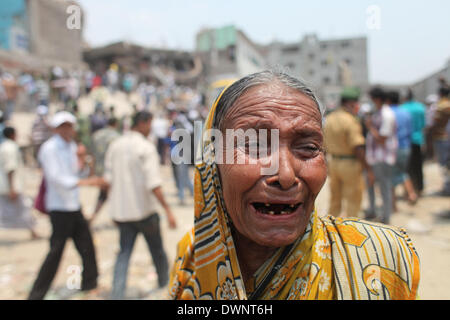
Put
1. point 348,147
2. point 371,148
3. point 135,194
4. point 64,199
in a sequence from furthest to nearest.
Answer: point 371,148, point 348,147, point 135,194, point 64,199

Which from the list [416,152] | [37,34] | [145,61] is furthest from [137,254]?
[145,61]

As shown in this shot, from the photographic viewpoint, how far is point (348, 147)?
187 inches

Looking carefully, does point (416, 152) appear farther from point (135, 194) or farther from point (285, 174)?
point (285, 174)

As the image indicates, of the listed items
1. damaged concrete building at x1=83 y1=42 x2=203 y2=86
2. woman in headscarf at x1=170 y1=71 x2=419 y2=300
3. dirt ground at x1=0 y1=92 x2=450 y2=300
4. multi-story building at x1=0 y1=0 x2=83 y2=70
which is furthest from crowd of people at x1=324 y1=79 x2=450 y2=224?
damaged concrete building at x1=83 y1=42 x2=203 y2=86

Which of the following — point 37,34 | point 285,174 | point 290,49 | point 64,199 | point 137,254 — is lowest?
point 137,254

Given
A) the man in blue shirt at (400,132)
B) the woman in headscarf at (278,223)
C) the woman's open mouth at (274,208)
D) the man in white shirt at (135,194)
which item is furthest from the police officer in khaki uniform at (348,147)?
the woman's open mouth at (274,208)

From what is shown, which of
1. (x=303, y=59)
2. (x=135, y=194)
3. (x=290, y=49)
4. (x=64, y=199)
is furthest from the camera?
Result: (x=290, y=49)

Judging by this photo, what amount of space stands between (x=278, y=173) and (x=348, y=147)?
401cm

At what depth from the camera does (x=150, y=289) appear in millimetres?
3908

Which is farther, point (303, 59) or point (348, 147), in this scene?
point (303, 59)

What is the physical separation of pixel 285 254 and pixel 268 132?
0.47m

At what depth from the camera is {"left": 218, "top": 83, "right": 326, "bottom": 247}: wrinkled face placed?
3.62ft

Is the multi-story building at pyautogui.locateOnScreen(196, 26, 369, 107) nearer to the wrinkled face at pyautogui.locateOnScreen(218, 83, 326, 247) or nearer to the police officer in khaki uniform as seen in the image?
the wrinkled face at pyautogui.locateOnScreen(218, 83, 326, 247)
